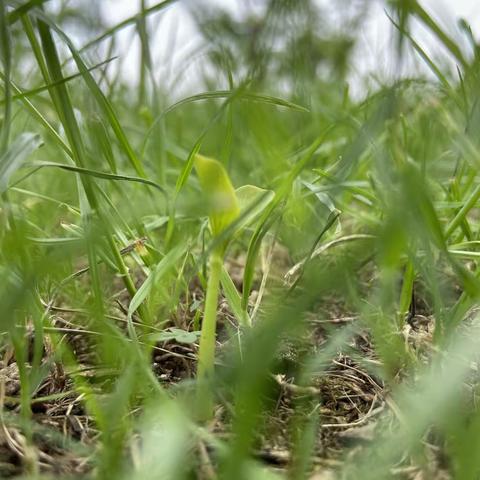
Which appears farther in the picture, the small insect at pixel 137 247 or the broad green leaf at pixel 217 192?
the small insect at pixel 137 247

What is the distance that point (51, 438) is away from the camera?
0.57 meters

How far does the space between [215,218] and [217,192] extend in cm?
4

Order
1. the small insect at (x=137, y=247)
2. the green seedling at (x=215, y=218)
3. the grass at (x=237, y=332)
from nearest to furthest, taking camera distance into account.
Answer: the grass at (x=237, y=332) < the green seedling at (x=215, y=218) < the small insect at (x=137, y=247)

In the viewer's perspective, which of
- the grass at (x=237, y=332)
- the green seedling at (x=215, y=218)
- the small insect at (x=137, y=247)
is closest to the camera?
the grass at (x=237, y=332)

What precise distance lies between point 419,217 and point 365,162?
52 cm

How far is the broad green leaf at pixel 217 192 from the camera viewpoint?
604mm

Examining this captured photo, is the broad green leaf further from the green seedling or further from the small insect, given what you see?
the small insect

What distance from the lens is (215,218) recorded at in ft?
2.15

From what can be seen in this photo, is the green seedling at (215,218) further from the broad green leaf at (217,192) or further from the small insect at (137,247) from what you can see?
the small insect at (137,247)

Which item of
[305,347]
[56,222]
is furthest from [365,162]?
[56,222]

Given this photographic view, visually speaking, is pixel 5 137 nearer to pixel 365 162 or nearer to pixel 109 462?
pixel 109 462

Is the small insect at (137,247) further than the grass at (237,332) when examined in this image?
Yes

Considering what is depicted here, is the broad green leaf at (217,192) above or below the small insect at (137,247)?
above

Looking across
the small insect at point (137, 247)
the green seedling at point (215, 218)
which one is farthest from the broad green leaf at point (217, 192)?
the small insect at point (137, 247)
